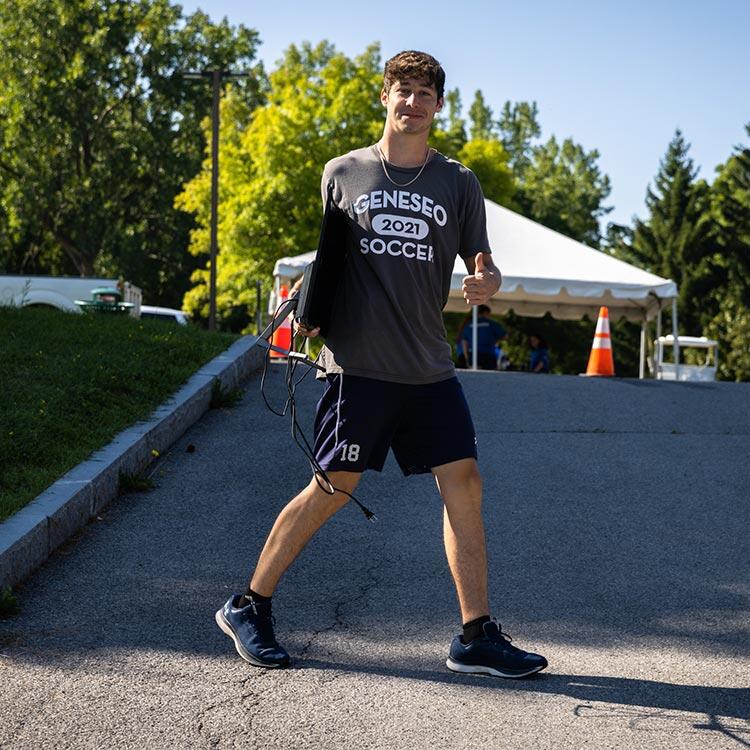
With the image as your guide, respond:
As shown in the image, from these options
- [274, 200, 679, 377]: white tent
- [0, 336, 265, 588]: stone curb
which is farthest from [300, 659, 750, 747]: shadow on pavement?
[274, 200, 679, 377]: white tent

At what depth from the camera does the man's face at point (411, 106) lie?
4.20m

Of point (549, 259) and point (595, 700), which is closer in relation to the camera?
point (595, 700)

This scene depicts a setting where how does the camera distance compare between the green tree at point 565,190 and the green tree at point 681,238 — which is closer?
the green tree at point 681,238

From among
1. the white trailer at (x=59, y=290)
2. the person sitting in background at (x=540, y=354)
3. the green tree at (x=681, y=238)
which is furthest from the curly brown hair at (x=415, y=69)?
the green tree at (x=681, y=238)

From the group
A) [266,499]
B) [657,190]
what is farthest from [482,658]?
[657,190]

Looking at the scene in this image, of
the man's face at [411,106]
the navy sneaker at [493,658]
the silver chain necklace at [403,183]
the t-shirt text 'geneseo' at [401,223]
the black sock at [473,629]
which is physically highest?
the man's face at [411,106]

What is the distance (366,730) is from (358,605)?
1366mm

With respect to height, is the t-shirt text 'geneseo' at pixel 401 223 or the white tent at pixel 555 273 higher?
the white tent at pixel 555 273

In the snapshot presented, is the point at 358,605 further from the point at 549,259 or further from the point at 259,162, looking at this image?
the point at 259,162

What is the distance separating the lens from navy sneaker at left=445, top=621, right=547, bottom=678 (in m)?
4.12

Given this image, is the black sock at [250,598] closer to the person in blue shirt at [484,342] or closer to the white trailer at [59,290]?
the person in blue shirt at [484,342]

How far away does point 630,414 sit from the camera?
34.1ft

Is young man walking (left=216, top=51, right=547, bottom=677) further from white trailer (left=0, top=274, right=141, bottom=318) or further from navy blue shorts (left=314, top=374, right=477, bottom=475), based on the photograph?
white trailer (left=0, top=274, right=141, bottom=318)

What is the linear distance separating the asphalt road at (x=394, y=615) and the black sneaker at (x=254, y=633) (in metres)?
0.05
